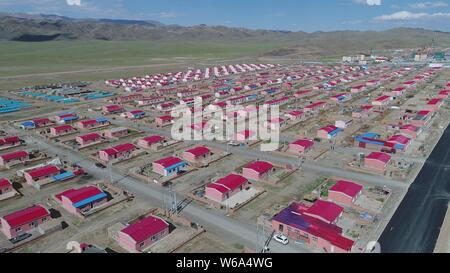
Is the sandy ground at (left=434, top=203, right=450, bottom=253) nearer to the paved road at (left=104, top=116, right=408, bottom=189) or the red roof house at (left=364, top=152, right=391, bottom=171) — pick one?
the paved road at (left=104, top=116, right=408, bottom=189)

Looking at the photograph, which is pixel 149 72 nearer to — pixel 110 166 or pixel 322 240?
pixel 110 166

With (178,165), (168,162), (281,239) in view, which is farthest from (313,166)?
(168,162)

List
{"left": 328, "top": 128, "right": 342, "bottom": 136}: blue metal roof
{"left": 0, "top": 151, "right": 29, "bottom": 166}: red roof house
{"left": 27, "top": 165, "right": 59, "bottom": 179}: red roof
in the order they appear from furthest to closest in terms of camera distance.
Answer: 1. {"left": 328, "top": 128, "right": 342, "bottom": 136}: blue metal roof
2. {"left": 0, "top": 151, "right": 29, "bottom": 166}: red roof house
3. {"left": 27, "top": 165, "right": 59, "bottom": 179}: red roof

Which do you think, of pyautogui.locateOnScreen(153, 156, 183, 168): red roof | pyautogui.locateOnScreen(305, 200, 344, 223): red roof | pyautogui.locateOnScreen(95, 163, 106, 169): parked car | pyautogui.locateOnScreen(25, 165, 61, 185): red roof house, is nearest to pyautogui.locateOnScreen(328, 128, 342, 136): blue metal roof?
pyautogui.locateOnScreen(305, 200, 344, 223): red roof

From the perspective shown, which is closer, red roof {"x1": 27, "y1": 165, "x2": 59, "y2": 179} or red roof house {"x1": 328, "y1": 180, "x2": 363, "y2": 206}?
red roof house {"x1": 328, "y1": 180, "x2": 363, "y2": 206}

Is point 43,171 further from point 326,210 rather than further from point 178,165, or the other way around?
point 326,210

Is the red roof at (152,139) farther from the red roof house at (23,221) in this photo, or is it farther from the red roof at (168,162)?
the red roof house at (23,221)

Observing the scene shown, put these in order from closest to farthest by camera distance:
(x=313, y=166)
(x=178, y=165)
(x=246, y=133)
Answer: (x=178, y=165)
(x=313, y=166)
(x=246, y=133)
